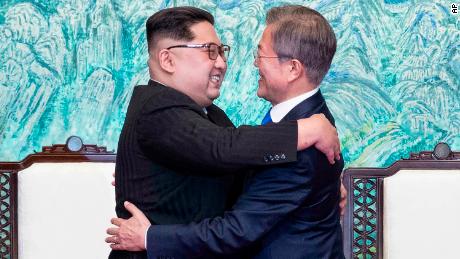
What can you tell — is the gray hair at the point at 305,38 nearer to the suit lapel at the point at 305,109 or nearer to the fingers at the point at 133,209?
the suit lapel at the point at 305,109

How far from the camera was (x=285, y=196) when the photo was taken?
176 cm

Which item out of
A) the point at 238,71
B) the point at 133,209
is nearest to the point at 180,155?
the point at 133,209

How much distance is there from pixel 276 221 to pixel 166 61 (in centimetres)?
59

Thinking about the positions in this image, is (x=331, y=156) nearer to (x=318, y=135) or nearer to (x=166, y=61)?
(x=318, y=135)

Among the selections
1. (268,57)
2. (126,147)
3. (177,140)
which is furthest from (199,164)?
(268,57)

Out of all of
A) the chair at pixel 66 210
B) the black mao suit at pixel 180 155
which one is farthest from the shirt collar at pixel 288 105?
the chair at pixel 66 210

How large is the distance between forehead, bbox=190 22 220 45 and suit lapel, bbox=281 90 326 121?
1.21ft

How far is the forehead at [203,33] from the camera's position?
2.01m

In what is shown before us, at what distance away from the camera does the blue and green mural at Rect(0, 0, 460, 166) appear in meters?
3.44

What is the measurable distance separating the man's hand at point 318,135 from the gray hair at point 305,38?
0.15 metres

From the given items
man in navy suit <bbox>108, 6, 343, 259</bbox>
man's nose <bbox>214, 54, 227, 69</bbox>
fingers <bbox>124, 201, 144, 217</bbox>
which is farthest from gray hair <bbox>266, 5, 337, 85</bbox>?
fingers <bbox>124, 201, 144, 217</bbox>

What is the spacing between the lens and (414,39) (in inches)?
136

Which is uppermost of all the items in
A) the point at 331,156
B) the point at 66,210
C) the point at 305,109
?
the point at 305,109

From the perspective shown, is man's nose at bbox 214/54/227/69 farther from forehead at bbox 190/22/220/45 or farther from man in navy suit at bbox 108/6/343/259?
man in navy suit at bbox 108/6/343/259
